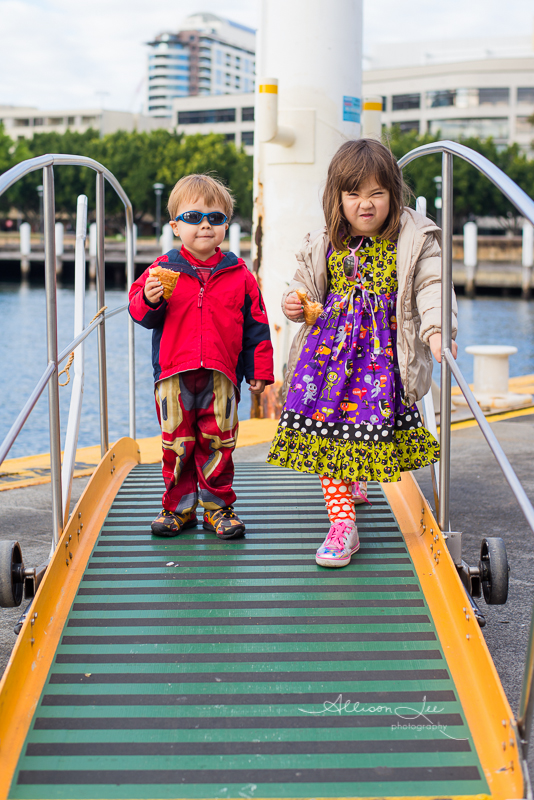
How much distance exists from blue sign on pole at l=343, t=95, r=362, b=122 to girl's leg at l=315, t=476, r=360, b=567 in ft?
13.4

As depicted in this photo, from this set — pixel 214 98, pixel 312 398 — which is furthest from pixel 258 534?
pixel 214 98

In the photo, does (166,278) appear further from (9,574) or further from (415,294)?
(9,574)

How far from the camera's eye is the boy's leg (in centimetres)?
295

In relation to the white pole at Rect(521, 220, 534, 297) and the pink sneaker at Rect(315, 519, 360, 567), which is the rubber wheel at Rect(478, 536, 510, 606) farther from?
the white pole at Rect(521, 220, 534, 297)

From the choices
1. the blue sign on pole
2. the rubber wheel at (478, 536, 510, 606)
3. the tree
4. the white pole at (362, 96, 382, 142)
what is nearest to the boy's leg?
the rubber wheel at (478, 536, 510, 606)

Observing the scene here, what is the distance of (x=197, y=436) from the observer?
3045mm

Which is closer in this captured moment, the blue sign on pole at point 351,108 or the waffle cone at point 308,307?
the waffle cone at point 308,307

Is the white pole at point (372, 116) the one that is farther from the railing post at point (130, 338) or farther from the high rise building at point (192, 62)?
the high rise building at point (192, 62)

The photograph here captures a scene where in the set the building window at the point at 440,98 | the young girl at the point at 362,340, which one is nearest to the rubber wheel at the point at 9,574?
the young girl at the point at 362,340

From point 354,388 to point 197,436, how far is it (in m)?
0.65

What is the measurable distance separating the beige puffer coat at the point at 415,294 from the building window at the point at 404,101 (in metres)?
70.0

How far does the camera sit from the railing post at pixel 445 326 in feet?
8.36

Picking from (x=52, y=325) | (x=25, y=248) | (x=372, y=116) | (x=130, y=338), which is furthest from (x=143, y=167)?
(x=52, y=325)

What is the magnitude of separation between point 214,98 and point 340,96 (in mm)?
75628
